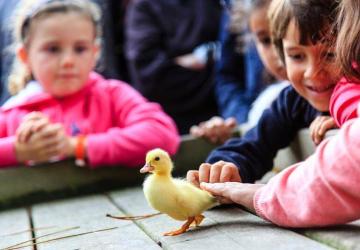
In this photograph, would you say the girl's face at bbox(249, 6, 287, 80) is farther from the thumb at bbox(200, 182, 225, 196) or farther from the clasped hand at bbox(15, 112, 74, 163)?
the thumb at bbox(200, 182, 225, 196)

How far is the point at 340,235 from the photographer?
0.86 m

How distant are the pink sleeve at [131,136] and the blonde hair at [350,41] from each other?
0.69 meters

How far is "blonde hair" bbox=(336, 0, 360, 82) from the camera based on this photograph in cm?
101

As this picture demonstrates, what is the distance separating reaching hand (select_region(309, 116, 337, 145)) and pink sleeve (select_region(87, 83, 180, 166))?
0.47 m

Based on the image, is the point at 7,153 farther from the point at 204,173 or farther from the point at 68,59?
the point at 204,173

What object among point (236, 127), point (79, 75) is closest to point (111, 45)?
point (79, 75)

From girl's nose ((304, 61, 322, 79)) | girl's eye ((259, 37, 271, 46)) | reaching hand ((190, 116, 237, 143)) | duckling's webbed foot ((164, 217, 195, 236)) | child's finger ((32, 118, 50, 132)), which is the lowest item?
reaching hand ((190, 116, 237, 143))

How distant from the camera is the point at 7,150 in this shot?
60.7 inches

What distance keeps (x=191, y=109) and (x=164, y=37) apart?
0.28 m

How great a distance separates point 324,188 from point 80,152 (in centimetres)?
83

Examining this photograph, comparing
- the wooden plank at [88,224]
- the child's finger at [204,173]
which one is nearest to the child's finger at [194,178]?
the child's finger at [204,173]

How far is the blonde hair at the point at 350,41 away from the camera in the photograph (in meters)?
1.01

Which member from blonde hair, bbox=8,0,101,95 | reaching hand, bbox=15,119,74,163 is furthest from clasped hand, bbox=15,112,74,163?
blonde hair, bbox=8,0,101,95

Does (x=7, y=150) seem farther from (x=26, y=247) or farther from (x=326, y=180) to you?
(x=326, y=180)
